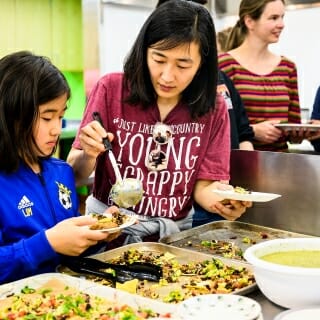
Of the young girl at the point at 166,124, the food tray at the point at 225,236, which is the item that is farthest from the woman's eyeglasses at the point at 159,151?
the food tray at the point at 225,236

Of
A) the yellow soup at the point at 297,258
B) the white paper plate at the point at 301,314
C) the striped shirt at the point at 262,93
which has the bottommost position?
the white paper plate at the point at 301,314

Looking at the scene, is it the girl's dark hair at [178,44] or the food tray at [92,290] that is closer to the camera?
the food tray at [92,290]

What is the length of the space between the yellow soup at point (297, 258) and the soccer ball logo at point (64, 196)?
681 mm

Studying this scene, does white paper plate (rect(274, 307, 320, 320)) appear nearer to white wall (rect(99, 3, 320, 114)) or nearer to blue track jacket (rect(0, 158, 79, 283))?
blue track jacket (rect(0, 158, 79, 283))

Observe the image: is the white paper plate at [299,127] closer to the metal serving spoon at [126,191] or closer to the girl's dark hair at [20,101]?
the metal serving spoon at [126,191]

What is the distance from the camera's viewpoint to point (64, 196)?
1.70 meters

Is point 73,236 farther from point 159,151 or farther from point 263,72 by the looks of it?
point 263,72

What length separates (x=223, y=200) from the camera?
1.84 metres

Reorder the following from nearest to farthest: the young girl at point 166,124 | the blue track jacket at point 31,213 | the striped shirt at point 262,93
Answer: the blue track jacket at point 31,213 → the young girl at point 166,124 → the striped shirt at point 262,93

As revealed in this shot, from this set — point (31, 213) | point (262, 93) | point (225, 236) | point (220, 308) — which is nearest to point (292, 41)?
point (262, 93)

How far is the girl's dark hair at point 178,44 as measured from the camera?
69.6 inches

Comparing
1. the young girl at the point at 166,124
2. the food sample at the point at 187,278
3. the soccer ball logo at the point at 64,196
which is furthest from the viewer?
the young girl at the point at 166,124

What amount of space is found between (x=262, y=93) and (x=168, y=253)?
128 cm

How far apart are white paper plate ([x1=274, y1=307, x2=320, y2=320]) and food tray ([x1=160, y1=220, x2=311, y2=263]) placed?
522mm
